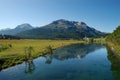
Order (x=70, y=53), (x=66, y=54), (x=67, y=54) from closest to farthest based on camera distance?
(x=66, y=54)
(x=67, y=54)
(x=70, y=53)

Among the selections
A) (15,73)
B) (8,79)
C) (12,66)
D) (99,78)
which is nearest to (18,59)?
(12,66)

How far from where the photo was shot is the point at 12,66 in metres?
59.7

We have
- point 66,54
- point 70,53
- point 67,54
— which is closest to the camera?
point 66,54

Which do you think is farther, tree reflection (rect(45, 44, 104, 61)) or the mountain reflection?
the mountain reflection

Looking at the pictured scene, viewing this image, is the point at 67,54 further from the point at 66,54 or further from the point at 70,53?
the point at 70,53

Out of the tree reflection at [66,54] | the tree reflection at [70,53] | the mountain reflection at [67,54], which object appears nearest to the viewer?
the tree reflection at [66,54]

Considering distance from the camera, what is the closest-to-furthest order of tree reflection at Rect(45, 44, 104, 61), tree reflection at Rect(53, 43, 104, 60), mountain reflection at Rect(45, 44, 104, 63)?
tree reflection at Rect(45, 44, 104, 61) → mountain reflection at Rect(45, 44, 104, 63) → tree reflection at Rect(53, 43, 104, 60)

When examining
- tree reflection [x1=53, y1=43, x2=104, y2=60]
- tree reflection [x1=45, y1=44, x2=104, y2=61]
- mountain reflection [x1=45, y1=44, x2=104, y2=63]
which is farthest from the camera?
tree reflection [x1=53, y1=43, x2=104, y2=60]

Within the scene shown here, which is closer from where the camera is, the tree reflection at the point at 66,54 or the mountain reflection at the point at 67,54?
the tree reflection at the point at 66,54

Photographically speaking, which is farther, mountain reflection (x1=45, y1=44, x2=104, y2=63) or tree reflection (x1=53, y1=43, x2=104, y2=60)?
tree reflection (x1=53, y1=43, x2=104, y2=60)

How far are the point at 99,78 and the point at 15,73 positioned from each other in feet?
Result: 72.2

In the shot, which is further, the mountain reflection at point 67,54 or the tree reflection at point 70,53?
the tree reflection at point 70,53

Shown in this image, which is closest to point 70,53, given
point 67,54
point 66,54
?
point 67,54

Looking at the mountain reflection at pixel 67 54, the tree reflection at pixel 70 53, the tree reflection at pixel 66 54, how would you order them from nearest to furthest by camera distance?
the tree reflection at pixel 66 54
the mountain reflection at pixel 67 54
the tree reflection at pixel 70 53
